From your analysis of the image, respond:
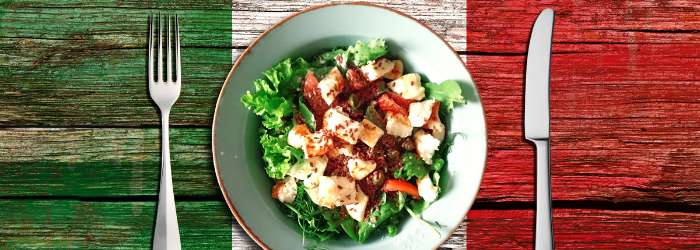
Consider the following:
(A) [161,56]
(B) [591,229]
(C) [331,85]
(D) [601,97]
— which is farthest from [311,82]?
(B) [591,229]

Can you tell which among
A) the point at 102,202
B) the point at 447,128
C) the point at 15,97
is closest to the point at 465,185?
the point at 447,128

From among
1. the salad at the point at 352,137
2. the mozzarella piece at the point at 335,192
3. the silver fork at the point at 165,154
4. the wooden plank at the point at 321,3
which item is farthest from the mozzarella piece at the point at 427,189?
the silver fork at the point at 165,154

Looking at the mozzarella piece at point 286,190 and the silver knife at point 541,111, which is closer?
the mozzarella piece at point 286,190

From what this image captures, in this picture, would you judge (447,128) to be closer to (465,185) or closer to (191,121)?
(465,185)

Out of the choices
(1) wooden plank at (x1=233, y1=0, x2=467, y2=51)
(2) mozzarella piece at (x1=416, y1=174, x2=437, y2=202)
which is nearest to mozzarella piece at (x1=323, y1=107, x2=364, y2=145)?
(2) mozzarella piece at (x1=416, y1=174, x2=437, y2=202)

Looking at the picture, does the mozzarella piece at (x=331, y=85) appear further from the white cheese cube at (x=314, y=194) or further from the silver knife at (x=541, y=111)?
the silver knife at (x=541, y=111)

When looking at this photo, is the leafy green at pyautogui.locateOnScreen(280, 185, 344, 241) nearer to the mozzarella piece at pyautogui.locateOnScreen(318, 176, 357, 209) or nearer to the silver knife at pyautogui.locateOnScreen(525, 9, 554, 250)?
the mozzarella piece at pyautogui.locateOnScreen(318, 176, 357, 209)
